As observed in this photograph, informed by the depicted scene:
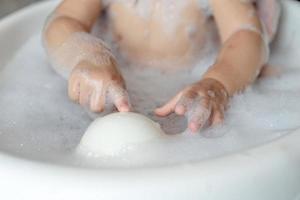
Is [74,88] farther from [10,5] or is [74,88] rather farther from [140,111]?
[10,5]

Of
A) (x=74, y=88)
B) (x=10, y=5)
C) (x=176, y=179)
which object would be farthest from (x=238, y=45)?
A: (x=10, y=5)

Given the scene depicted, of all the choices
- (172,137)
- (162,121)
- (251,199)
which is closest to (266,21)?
(162,121)

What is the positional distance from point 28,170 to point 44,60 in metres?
0.60

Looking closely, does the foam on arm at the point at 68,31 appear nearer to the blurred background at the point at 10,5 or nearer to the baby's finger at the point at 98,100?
the baby's finger at the point at 98,100

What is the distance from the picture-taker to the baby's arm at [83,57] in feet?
2.85

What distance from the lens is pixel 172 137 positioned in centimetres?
76

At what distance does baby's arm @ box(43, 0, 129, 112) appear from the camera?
0.87m

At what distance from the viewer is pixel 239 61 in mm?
993

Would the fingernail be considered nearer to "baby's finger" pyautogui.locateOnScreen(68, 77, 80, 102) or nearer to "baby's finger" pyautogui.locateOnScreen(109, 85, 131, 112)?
"baby's finger" pyautogui.locateOnScreen(109, 85, 131, 112)

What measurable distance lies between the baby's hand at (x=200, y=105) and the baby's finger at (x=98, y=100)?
0.09 metres

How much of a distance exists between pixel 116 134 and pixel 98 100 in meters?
0.14

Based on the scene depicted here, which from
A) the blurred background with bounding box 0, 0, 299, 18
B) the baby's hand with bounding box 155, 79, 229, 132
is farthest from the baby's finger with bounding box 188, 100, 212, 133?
the blurred background with bounding box 0, 0, 299, 18

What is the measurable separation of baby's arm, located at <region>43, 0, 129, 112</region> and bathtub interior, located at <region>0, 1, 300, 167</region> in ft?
0.19

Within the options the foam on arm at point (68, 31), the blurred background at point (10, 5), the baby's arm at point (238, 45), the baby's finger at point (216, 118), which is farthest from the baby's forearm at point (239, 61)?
the blurred background at point (10, 5)
